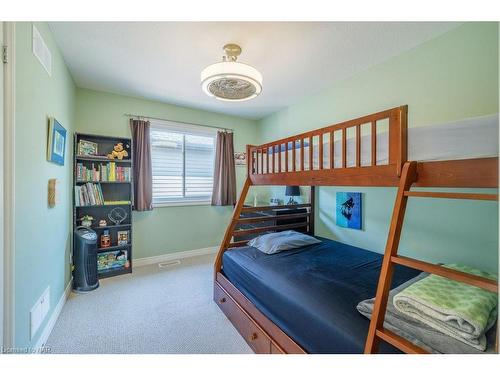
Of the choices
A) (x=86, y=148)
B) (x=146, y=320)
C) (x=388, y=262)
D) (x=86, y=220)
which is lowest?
(x=146, y=320)

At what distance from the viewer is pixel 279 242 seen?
2279 millimetres

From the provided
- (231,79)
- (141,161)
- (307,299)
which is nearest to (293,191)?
(231,79)

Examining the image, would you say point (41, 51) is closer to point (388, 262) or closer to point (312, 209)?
point (388, 262)

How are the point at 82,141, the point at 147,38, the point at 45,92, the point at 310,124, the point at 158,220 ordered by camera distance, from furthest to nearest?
the point at 158,220, the point at 310,124, the point at 82,141, the point at 147,38, the point at 45,92

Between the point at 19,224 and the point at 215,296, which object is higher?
the point at 19,224

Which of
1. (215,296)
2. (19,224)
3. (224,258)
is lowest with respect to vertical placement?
(215,296)

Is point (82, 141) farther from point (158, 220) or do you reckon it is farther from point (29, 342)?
point (29, 342)

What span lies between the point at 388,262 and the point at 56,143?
263 cm

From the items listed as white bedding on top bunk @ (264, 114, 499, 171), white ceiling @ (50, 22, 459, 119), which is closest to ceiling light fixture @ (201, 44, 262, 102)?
white ceiling @ (50, 22, 459, 119)

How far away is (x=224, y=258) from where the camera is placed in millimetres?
2246

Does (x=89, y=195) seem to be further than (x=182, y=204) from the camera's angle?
No

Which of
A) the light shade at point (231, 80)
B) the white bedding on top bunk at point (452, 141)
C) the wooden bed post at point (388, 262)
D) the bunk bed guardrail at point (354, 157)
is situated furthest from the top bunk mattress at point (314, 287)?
the light shade at point (231, 80)
